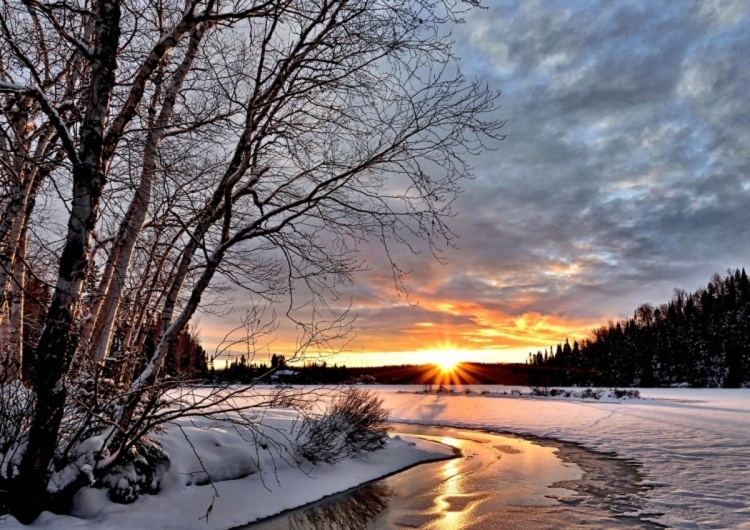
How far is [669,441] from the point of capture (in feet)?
44.6

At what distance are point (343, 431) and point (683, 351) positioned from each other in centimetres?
7196

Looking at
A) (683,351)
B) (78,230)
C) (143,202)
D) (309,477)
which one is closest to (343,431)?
(309,477)

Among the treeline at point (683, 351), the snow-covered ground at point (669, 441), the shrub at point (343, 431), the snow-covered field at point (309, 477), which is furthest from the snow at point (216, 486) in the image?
the treeline at point (683, 351)

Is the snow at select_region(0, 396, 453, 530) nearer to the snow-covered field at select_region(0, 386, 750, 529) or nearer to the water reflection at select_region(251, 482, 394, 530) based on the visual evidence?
the snow-covered field at select_region(0, 386, 750, 529)

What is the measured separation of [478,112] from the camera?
5.68m

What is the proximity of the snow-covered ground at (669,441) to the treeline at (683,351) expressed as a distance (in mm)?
47596

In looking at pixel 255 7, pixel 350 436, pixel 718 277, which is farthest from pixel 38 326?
pixel 718 277

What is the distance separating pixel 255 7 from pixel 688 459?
12.4 m

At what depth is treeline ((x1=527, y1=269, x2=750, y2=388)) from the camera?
60.7 metres

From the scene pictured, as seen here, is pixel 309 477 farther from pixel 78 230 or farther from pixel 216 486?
pixel 78 230

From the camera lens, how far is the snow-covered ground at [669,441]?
23.1ft

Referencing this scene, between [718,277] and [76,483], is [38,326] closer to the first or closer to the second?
[76,483]

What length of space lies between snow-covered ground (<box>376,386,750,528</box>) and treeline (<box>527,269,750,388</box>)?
4760 centimetres

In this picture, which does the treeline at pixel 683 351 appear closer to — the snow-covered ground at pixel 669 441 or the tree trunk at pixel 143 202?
the snow-covered ground at pixel 669 441
